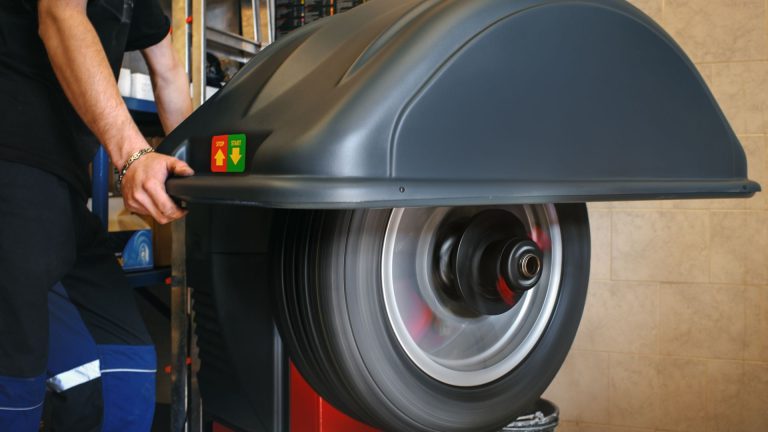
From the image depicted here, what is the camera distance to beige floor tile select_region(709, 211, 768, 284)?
2668 millimetres

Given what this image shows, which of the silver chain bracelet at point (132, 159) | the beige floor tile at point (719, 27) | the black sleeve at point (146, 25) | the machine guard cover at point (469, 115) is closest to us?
the machine guard cover at point (469, 115)

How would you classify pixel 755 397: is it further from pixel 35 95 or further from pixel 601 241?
pixel 35 95

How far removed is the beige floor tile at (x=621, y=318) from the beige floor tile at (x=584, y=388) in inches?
2.0

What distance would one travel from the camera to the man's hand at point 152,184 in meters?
1.05

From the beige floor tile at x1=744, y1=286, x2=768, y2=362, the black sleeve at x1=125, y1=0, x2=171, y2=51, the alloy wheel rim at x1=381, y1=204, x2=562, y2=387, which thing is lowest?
the beige floor tile at x1=744, y1=286, x2=768, y2=362

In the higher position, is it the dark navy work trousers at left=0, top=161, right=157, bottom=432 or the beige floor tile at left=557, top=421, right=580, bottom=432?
the dark navy work trousers at left=0, top=161, right=157, bottom=432

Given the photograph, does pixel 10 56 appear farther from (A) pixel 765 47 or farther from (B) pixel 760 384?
(B) pixel 760 384

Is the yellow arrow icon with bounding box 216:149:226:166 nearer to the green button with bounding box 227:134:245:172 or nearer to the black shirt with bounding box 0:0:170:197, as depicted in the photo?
the green button with bounding box 227:134:245:172

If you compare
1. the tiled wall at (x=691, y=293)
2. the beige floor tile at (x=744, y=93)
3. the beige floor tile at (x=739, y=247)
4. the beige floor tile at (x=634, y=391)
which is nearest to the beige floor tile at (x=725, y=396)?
the tiled wall at (x=691, y=293)

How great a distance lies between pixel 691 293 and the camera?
108 inches

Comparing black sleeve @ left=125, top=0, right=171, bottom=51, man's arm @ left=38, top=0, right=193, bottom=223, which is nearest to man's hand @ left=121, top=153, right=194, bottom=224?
man's arm @ left=38, top=0, right=193, bottom=223

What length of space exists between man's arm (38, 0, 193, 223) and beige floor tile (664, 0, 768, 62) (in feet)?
7.24

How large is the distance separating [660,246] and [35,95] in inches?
87.6

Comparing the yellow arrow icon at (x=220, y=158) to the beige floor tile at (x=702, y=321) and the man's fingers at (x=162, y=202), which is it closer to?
the man's fingers at (x=162, y=202)
